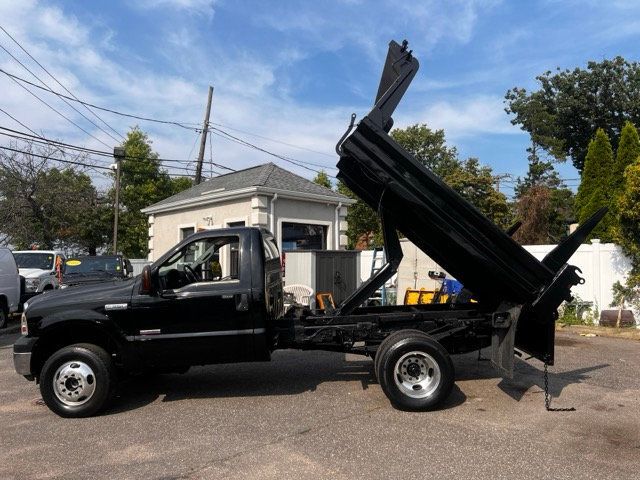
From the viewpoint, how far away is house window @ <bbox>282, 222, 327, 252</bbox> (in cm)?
1619

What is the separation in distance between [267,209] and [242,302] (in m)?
9.96

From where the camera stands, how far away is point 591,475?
3.96m

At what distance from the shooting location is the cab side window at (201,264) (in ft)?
19.3

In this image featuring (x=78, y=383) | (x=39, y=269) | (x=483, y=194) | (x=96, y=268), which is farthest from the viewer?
(x=483, y=194)

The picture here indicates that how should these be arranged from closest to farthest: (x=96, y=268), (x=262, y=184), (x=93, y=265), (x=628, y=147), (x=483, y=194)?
(x=96, y=268) → (x=93, y=265) → (x=262, y=184) → (x=628, y=147) → (x=483, y=194)

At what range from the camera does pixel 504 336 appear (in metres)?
5.80

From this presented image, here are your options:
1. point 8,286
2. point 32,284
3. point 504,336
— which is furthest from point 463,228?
point 32,284

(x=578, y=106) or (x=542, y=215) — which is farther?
(x=578, y=106)

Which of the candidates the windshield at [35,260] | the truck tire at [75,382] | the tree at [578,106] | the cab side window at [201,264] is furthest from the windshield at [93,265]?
the tree at [578,106]

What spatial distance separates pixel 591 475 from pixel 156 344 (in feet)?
14.0

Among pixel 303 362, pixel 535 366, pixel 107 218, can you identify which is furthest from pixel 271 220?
pixel 107 218

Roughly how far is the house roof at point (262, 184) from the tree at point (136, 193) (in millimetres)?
15088

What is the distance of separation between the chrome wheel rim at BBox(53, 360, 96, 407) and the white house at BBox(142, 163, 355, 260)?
30.8ft

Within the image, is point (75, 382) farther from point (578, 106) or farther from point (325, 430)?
point (578, 106)
